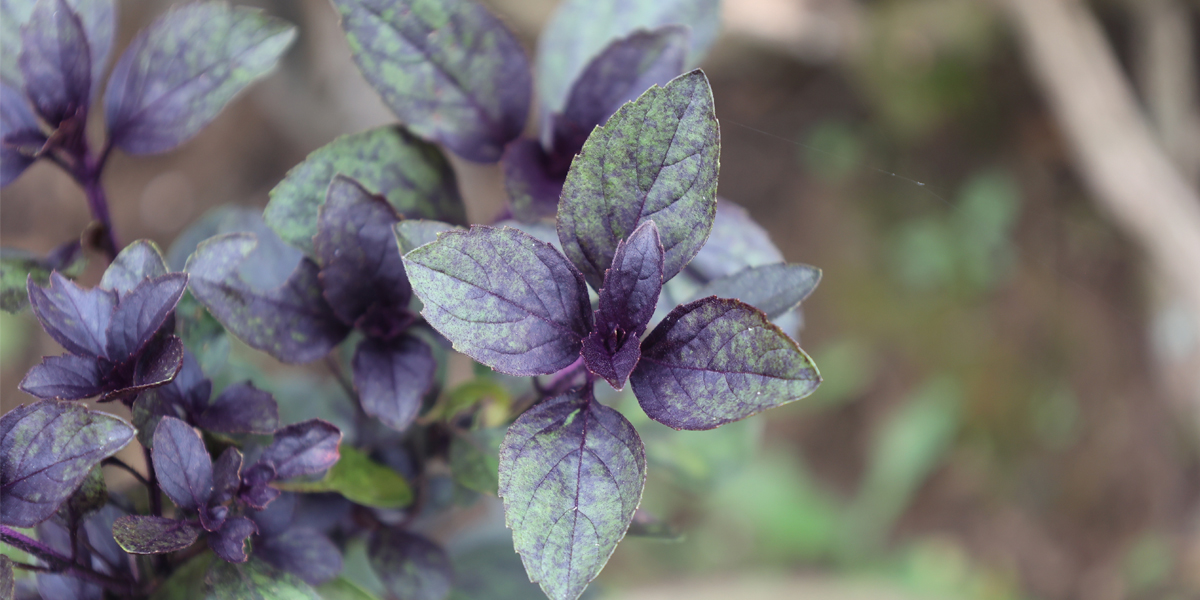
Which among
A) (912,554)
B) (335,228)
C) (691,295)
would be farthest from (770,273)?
(912,554)

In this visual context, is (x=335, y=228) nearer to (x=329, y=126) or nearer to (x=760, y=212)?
(x=329, y=126)

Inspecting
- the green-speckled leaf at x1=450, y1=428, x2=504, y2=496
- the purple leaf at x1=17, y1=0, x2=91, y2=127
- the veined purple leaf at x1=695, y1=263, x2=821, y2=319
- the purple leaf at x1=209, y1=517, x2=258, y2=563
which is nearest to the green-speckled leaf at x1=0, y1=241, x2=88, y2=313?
the purple leaf at x1=17, y1=0, x2=91, y2=127

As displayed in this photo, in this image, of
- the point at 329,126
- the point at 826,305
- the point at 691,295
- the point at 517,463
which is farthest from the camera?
the point at 826,305

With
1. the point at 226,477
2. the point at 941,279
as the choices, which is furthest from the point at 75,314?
the point at 941,279

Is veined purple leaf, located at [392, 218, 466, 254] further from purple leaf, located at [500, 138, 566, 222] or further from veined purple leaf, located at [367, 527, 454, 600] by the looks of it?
veined purple leaf, located at [367, 527, 454, 600]

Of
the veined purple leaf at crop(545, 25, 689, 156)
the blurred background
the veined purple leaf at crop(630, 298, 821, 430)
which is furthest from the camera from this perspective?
the blurred background

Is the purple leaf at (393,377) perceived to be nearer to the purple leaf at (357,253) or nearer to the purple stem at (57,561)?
the purple leaf at (357,253)
